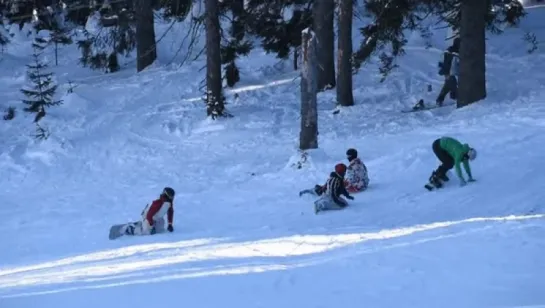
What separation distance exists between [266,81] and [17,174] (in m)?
9.42

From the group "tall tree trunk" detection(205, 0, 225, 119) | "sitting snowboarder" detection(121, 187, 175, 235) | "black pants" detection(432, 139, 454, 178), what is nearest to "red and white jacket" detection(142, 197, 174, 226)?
"sitting snowboarder" detection(121, 187, 175, 235)

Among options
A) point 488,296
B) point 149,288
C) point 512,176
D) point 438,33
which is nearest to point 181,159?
point 512,176

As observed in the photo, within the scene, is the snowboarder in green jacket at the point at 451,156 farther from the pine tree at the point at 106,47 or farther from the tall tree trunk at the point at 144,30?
the pine tree at the point at 106,47

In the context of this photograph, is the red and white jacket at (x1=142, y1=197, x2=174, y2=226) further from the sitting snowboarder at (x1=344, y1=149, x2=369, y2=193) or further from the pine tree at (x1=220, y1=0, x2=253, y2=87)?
the pine tree at (x1=220, y1=0, x2=253, y2=87)

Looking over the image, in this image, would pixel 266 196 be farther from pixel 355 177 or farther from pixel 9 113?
pixel 9 113

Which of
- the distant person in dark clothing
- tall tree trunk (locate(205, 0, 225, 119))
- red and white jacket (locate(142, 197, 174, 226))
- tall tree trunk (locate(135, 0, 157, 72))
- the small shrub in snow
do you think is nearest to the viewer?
red and white jacket (locate(142, 197, 174, 226))

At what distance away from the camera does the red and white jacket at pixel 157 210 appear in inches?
494

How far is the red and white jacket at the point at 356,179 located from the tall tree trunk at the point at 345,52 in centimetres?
734

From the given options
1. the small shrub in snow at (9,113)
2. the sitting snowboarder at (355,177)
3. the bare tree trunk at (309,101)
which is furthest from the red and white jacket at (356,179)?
the small shrub in snow at (9,113)

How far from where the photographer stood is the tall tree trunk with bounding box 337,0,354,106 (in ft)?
68.1

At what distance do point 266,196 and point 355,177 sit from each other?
182 cm

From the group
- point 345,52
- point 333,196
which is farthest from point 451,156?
point 345,52

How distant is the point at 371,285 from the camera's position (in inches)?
294

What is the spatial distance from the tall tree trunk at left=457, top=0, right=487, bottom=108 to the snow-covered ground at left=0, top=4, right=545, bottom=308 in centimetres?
67
